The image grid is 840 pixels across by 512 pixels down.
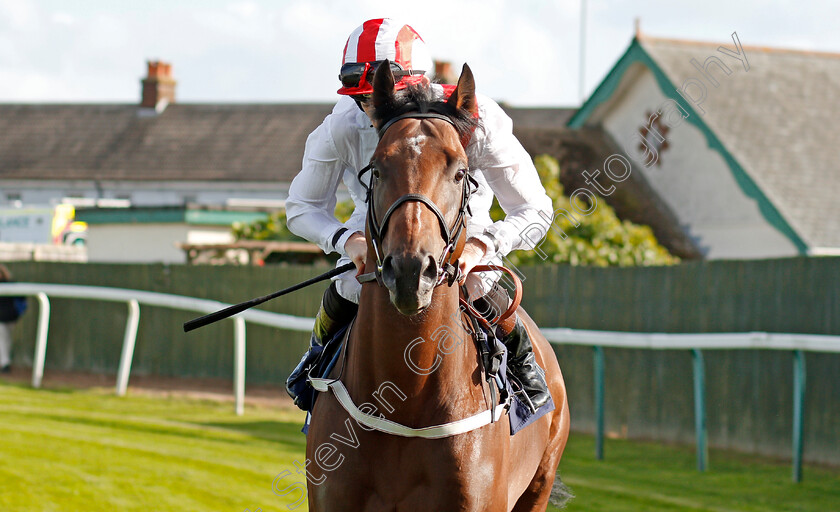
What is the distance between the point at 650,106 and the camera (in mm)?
17859

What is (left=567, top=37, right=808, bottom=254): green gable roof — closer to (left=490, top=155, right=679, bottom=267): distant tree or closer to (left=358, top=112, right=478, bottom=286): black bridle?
(left=490, top=155, right=679, bottom=267): distant tree

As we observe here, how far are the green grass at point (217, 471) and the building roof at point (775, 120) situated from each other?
23.0 feet

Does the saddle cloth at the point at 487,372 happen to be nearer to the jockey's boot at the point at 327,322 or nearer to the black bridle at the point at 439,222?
the jockey's boot at the point at 327,322

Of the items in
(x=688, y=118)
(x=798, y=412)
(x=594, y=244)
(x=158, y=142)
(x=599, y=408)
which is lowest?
(x=599, y=408)

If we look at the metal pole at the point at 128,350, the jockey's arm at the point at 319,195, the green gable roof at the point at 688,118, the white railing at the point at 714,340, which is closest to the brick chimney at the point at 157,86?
the green gable roof at the point at 688,118

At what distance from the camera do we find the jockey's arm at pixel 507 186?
12.3 ft

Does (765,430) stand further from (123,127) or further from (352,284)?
(123,127)

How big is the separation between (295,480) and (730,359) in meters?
4.11

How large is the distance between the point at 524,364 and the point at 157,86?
4487 cm

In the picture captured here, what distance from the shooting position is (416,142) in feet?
10.5

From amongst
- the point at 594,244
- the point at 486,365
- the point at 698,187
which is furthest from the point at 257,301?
the point at 698,187

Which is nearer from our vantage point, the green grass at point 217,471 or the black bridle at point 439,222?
the black bridle at point 439,222

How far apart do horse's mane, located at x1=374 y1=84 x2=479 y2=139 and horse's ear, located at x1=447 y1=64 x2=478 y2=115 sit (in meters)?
0.02

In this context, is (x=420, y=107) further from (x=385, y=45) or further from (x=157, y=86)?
(x=157, y=86)
